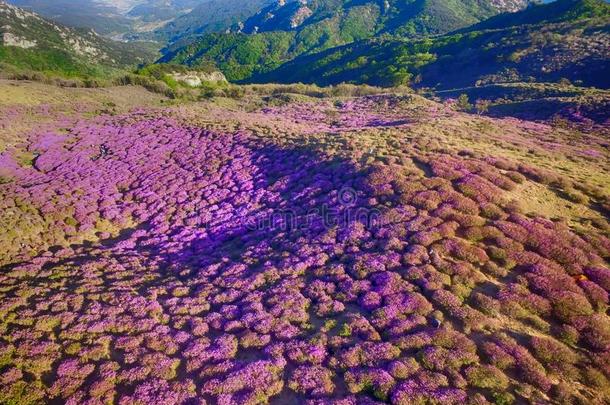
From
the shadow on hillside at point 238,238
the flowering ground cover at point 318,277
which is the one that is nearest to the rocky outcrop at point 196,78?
the flowering ground cover at point 318,277

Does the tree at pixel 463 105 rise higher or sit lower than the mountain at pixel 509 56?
lower

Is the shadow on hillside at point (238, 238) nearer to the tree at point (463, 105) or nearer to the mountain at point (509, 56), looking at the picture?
the tree at point (463, 105)

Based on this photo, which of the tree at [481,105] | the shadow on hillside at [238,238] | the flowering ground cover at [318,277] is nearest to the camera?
the flowering ground cover at [318,277]

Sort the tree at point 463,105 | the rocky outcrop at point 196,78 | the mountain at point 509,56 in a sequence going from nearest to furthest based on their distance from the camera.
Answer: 1. the tree at point 463,105
2. the mountain at point 509,56
3. the rocky outcrop at point 196,78

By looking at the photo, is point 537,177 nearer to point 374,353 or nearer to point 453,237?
point 453,237

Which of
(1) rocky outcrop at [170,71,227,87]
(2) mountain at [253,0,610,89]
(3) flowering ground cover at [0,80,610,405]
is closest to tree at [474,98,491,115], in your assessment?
(2) mountain at [253,0,610,89]
